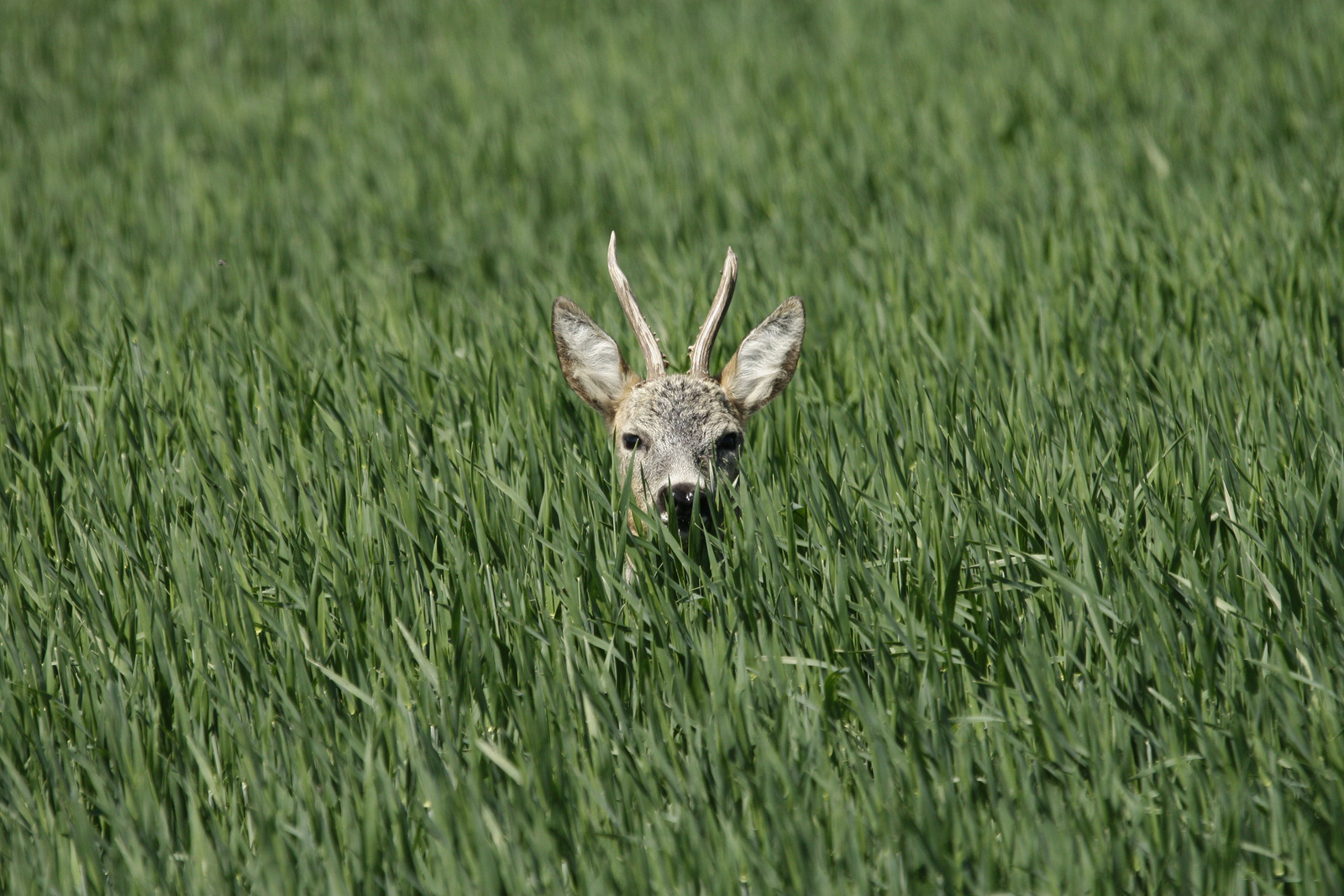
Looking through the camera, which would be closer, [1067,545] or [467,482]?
[1067,545]

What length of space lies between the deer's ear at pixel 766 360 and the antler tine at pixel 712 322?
0.26 ft

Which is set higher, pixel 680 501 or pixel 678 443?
pixel 678 443

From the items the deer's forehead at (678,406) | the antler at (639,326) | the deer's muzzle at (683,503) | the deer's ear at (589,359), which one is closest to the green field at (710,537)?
the deer's muzzle at (683,503)

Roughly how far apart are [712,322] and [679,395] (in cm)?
Answer: 30

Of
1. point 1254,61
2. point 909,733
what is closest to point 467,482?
point 909,733

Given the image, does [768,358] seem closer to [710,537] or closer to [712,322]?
[712,322]

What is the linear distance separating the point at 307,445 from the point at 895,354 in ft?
7.36

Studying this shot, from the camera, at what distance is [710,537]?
3.09m

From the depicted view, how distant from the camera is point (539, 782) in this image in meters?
2.25

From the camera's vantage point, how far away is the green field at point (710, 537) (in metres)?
2.20

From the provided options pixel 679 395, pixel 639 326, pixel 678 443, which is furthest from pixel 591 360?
pixel 678 443

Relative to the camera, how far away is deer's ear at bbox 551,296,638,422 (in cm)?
336

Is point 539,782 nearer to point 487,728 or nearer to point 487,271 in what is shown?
point 487,728

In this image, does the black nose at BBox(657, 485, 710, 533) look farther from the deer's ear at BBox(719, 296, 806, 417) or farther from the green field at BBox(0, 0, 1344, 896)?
the deer's ear at BBox(719, 296, 806, 417)
